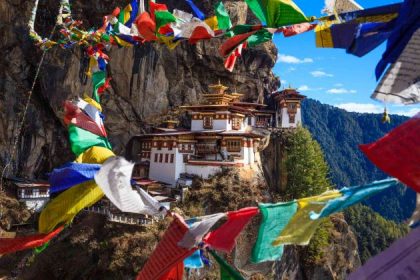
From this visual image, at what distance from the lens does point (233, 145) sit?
23391 millimetres

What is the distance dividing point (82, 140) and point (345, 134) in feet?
448

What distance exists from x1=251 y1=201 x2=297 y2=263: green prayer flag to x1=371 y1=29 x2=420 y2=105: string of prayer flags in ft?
3.70

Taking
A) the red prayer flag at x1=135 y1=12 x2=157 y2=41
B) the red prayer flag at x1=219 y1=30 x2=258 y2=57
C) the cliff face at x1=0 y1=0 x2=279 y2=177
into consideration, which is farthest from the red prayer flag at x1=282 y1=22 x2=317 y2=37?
the cliff face at x1=0 y1=0 x2=279 y2=177

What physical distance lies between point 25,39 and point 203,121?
14148 mm

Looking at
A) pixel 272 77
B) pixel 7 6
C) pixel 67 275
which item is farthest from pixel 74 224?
pixel 272 77

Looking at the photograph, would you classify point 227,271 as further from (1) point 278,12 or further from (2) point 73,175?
(1) point 278,12

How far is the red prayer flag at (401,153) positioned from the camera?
2.21m

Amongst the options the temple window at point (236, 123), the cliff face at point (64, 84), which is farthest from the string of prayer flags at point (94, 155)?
the cliff face at point (64, 84)

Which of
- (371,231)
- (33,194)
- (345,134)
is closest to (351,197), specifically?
(33,194)

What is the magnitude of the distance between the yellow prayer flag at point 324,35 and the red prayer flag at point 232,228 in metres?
1.68

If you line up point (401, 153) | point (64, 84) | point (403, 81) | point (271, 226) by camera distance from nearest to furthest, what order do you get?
point (401, 153)
point (403, 81)
point (271, 226)
point (64, 84)

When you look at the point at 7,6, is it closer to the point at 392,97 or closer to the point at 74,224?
the point at 74,224

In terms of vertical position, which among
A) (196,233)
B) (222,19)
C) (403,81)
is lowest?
(196,233)

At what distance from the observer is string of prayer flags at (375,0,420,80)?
2453 mm
